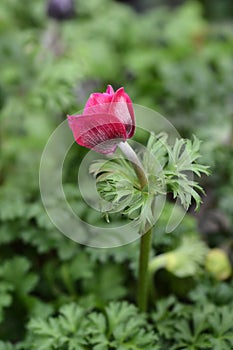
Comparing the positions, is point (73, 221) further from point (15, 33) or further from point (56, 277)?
point (15, 33)

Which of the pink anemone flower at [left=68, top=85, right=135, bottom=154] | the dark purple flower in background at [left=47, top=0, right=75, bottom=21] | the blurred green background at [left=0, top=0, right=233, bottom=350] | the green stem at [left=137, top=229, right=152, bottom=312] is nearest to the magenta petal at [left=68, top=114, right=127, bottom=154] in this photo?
the pink anemone flower at [left=68, top=85, right=135, bottom=154]

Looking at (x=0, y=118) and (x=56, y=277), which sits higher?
(x=0, y=118)

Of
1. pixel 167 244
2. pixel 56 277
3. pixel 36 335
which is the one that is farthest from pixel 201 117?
pixel 36 335

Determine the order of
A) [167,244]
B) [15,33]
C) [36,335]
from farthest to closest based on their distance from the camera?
[15,33]
[167,244]
[36,335]

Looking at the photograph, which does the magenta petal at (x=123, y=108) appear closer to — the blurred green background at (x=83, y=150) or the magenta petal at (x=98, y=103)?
the magenta petal at (x=98, y=103)

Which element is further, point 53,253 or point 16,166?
point 16,166

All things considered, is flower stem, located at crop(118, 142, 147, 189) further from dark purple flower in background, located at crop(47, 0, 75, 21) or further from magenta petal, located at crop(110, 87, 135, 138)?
dark purple flower in background, located at crop(47, 0, 75, 21)
